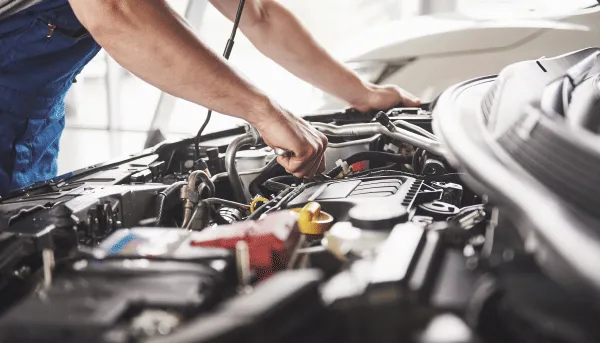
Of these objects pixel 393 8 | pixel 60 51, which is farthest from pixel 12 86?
pixel 393 8

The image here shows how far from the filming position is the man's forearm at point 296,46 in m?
1.99

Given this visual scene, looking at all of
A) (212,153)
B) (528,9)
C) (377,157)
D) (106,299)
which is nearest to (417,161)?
(377,157)

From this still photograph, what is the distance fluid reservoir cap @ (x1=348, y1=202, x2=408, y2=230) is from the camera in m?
0.82

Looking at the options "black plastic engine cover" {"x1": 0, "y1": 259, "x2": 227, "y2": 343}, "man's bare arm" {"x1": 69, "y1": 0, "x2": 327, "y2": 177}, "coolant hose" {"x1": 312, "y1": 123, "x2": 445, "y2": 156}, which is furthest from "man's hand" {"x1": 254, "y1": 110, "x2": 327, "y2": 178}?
"black plastic engine cover" {"x1": 0, "y1": 259, "x2": 227, "y2": 343}

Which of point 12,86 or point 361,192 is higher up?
point 12,86

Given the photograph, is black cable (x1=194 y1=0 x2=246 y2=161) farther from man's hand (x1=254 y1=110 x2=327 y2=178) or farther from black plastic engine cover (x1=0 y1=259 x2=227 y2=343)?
black plastic engine cover (x1=0 y1=259 x2=227 y2=343)

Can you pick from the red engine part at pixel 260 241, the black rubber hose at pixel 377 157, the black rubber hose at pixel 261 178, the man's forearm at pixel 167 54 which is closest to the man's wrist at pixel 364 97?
the black rubber hose at pixel 377 157

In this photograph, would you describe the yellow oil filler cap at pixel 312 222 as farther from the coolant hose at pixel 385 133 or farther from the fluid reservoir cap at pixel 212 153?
the fluid reservoir cap at pixel 212 153

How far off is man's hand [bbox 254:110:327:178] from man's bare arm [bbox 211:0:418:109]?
711mm

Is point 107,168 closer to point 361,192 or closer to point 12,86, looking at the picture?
point 12,86

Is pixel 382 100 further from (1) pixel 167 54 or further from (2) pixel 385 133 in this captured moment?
(1) pixel 167 54

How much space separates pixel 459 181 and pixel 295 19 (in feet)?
3.38

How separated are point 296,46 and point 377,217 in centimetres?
129

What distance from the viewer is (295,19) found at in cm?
203
